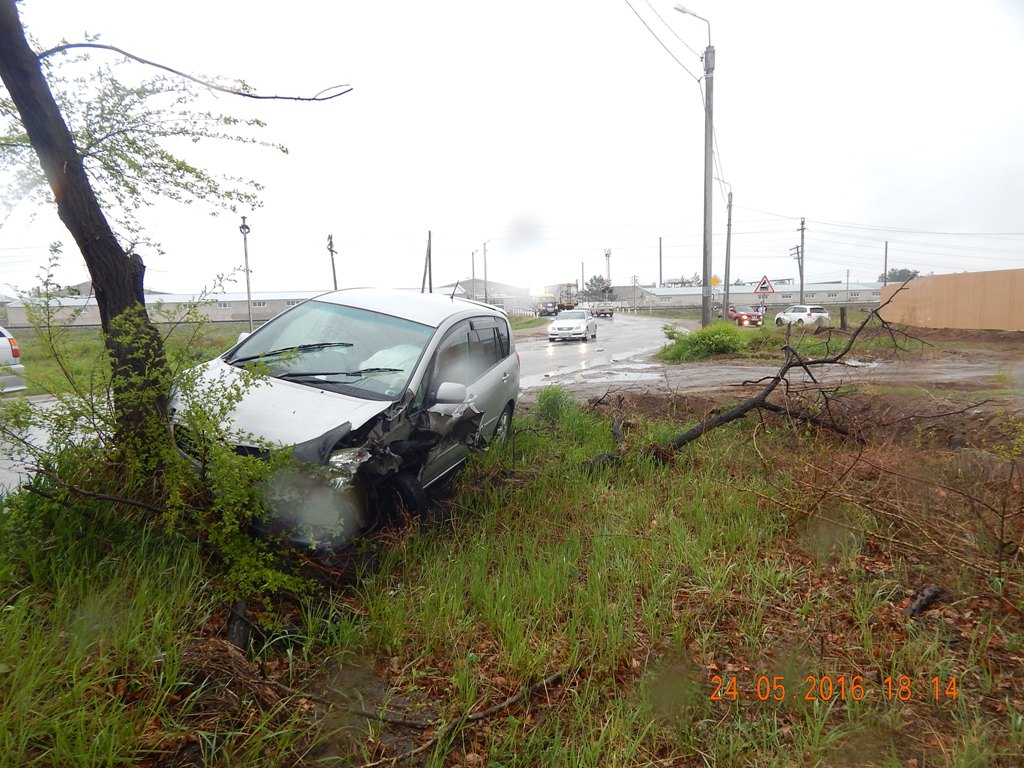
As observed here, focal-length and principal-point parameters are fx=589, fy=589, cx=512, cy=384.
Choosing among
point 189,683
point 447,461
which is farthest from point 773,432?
point 189,683

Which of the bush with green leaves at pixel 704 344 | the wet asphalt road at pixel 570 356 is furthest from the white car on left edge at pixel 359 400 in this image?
the bush with green leaves at pixel 704 344

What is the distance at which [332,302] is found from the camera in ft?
17.8

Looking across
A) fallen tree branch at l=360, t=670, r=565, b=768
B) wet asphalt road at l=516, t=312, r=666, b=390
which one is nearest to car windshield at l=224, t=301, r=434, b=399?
fallen tree branch at l=360, t=670, r=565, b=768

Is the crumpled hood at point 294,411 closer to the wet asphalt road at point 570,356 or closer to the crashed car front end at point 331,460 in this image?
the crashed car front end at point 331,460

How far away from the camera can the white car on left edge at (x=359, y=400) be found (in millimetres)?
3350

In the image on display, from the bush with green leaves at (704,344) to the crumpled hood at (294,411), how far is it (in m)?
14.2

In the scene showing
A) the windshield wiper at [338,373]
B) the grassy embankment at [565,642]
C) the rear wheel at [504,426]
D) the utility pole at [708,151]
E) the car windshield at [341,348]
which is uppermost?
the utility pole at [708,151]

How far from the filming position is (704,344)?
1727cm

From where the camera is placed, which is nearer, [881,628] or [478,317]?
[881,628]

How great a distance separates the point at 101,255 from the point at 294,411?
1614mm

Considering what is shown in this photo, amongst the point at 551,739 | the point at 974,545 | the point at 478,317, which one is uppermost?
the point at 478,317

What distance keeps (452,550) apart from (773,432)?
13.7 feet

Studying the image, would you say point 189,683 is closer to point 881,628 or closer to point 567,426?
point 881,628
